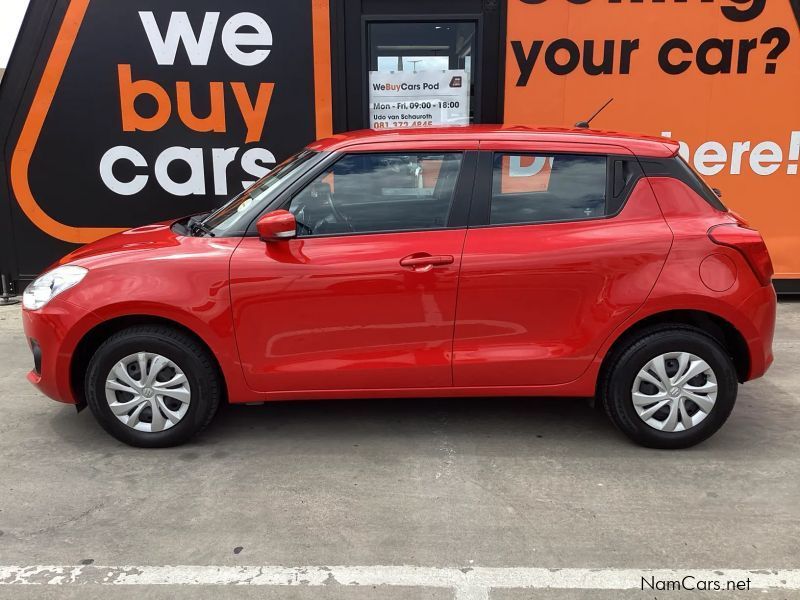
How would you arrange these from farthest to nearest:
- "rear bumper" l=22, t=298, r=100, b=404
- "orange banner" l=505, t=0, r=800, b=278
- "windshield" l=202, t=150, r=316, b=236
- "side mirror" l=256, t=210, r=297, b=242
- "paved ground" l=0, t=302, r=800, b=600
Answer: "orange banner" l=505, t=0, r=800, b=278, "windshield" l=202, t=150, r=316, b=236, "rear bumper" l=22, t=298, r=100, b=404, "side mirror" l=256, t=210, r=297, b=242, "paved ground" l=0, t=302, r=800, b=600

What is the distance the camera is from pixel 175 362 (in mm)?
3445

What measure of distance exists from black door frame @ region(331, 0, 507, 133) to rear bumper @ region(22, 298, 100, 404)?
407 cm

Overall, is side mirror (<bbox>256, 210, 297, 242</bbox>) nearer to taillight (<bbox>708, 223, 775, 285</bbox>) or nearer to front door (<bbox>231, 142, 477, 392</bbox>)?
front door (<bbox>231, 142, 477, 392</bbox>)

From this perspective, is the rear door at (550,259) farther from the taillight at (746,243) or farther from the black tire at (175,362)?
the black tire at (175,362)

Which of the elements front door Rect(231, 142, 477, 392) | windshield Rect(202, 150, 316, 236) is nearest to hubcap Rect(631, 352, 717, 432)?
front door Rect(231, 142, 477, 392)

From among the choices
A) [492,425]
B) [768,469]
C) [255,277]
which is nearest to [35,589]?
[255,277]

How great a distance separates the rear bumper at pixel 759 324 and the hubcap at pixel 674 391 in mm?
290

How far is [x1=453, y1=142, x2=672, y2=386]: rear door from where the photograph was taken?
339 centimetres

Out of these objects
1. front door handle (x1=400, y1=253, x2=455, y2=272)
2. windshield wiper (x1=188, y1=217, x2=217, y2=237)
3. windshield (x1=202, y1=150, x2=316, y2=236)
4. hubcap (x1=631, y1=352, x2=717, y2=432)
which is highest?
windshield (x1=202, y1=150, x2=316, y2=236)

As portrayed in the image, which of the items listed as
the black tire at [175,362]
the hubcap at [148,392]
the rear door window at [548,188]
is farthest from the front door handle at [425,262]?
the hubcap at [148,392]

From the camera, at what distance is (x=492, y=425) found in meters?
3.92

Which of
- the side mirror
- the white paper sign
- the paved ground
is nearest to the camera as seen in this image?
the paved ground

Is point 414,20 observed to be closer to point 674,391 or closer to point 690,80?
point 690,80

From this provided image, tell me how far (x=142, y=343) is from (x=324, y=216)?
120cm
